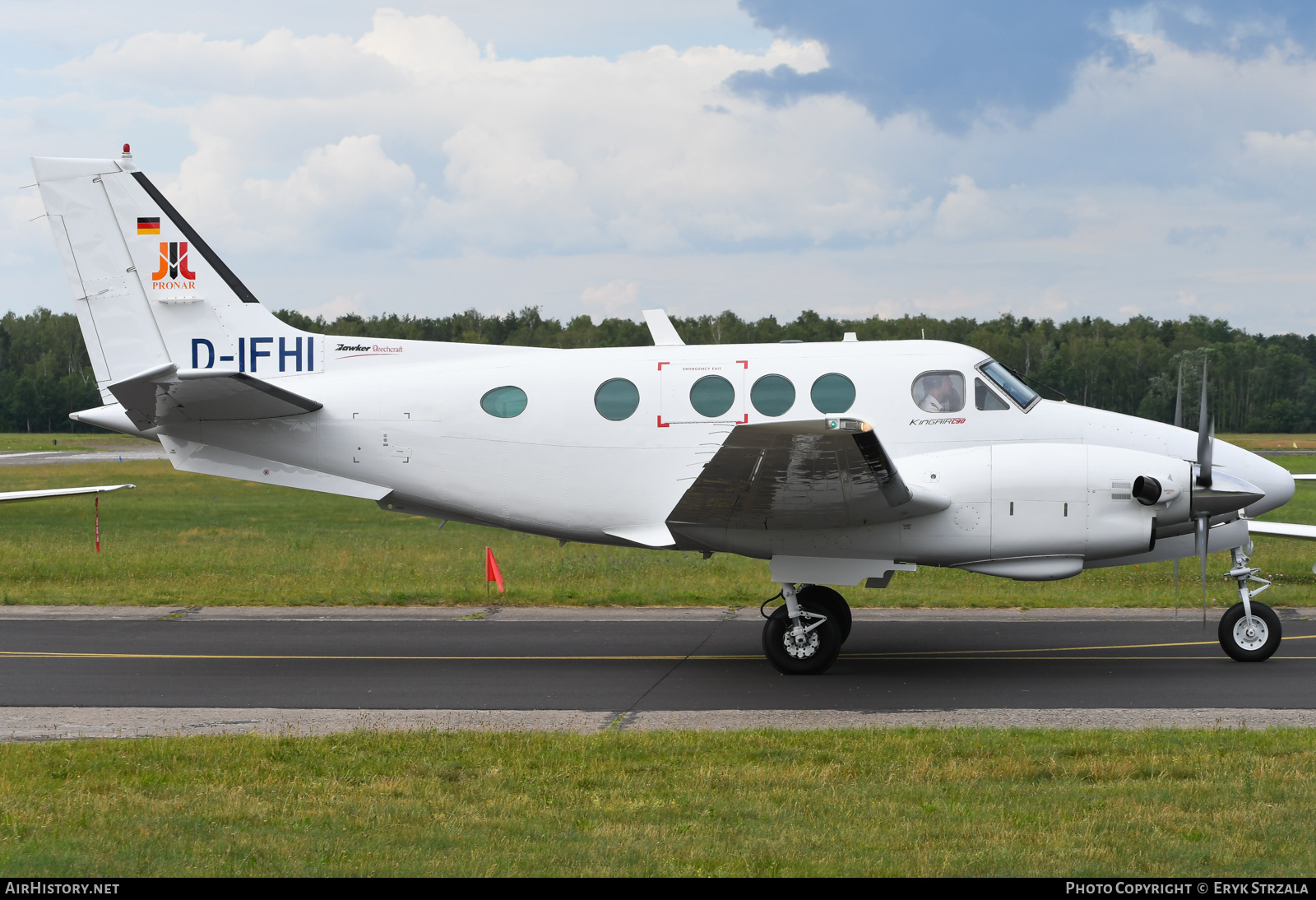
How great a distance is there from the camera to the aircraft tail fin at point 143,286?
13.5m

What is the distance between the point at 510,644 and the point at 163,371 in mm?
5556

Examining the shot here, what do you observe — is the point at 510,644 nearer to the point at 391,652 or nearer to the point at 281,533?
the point at 391,652

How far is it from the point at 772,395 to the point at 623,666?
11.9ft

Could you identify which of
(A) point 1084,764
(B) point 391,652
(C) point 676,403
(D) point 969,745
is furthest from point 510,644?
(A) point 1084,764

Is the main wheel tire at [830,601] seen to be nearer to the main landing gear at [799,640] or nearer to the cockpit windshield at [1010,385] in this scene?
the main landing gear at [799,640]

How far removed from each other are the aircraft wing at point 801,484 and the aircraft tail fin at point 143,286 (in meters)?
5.55

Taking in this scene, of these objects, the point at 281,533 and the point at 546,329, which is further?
the point at 546,329

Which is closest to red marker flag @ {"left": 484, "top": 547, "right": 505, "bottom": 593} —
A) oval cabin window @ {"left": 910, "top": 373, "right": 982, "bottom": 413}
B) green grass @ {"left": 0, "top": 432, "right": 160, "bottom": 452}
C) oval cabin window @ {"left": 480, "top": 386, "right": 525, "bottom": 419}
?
oval cabin window @ {"left": 480, "top": 386, "right": 525, "bottom": 419}

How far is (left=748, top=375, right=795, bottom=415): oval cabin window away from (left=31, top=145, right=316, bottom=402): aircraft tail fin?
541 cm

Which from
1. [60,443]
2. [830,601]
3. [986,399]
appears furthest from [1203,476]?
[60,443]

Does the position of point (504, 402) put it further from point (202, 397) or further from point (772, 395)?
point (202, 397)

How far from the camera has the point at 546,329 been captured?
89000 mm

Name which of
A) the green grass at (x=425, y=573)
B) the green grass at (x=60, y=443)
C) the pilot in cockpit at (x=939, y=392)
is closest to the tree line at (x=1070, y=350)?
the green grass at (x=60, y=443)

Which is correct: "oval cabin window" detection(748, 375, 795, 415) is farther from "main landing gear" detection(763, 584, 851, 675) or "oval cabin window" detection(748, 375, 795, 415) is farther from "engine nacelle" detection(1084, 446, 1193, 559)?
"engine nacelle" detection(1084, 446, 1193, 559)
